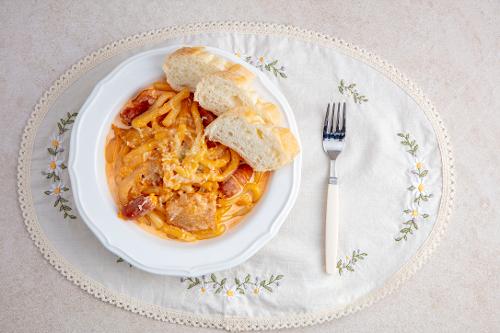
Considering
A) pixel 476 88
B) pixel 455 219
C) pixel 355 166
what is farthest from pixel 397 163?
pixel 476 88

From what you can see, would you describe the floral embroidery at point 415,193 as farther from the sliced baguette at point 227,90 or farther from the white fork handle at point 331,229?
the sliced baguette at point 227,90

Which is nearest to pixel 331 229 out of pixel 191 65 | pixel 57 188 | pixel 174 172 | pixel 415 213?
pixel 415 213

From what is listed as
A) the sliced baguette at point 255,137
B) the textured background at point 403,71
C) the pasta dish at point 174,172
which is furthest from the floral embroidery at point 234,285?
the sliced baguette at point 255,137

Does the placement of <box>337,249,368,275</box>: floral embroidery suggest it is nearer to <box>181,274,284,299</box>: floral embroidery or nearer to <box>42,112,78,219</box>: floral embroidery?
<box>181,274,284,299</box>: floral embroidery

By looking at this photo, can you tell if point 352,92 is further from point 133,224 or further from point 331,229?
point 133,224

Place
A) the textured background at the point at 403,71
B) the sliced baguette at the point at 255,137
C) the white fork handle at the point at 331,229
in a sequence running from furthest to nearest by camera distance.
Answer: the textured background at the point at 403,71 → the white fork handle at the point at 331,229 → the sliced baguette at the point at 255,137

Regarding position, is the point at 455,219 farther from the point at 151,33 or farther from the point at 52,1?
the point at 52,1
